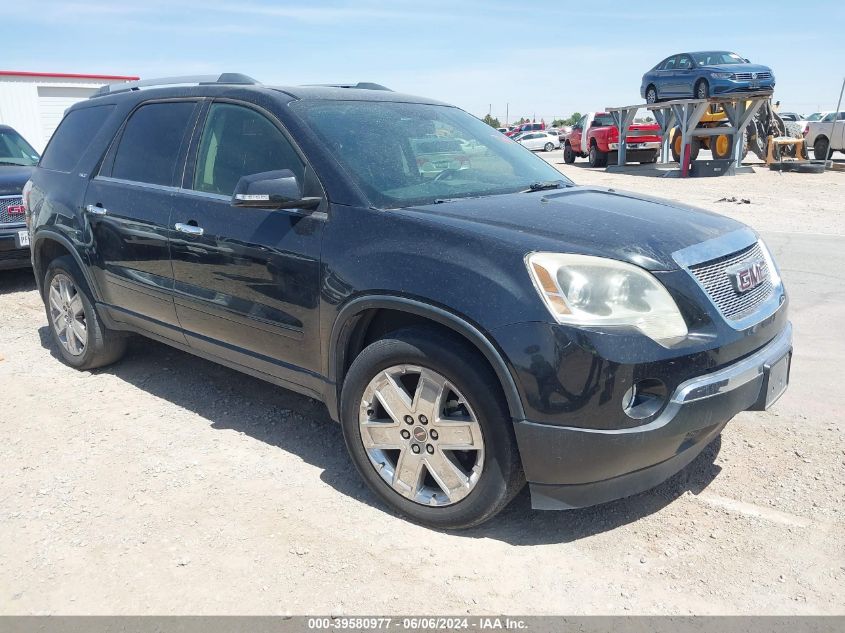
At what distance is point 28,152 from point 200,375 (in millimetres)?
5856

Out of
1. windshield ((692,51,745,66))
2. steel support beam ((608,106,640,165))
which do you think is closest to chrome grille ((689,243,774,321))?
windshield ((692,51,745,66))

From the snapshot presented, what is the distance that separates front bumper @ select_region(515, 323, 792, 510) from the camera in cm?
273

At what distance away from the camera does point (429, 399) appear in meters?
3.02

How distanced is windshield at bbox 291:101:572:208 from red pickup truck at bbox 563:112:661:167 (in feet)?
78.0

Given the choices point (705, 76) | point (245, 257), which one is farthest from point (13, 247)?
point (705, 76)

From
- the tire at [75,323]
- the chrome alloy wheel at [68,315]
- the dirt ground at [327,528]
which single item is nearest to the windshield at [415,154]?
the dirt ground at [327,528]

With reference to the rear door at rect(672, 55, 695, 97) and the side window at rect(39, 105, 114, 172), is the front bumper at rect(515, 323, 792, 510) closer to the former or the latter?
the side window at rect(39, 105, 114, 172)

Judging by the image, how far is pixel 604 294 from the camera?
275 centimetres

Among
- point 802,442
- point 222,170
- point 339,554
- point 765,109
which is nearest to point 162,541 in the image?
point 339,554

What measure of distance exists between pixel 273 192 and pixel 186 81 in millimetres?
1601

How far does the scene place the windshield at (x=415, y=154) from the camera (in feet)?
11.4

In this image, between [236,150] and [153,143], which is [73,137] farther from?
[236,150]
